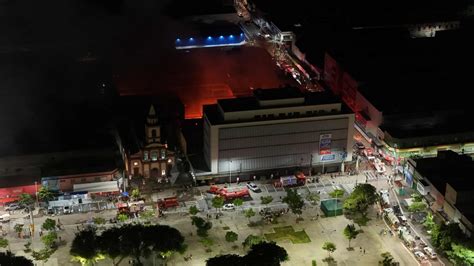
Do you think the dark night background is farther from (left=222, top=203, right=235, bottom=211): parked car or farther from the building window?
(left=222, top=203, right=235, bottom=211): parked car

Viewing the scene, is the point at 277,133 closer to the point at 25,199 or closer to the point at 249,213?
the point at 249,213

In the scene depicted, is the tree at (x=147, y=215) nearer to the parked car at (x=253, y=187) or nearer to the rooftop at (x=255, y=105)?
the parked car at (x=253, y=187)

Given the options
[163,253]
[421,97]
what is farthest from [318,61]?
[163,253]

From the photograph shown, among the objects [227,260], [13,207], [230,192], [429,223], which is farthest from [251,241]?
[13,207]

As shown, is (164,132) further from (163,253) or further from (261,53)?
(261,53)

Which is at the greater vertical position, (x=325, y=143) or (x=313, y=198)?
(x=325, y=143)

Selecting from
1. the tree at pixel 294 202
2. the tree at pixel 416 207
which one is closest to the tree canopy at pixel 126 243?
the tree at pixel 294 202

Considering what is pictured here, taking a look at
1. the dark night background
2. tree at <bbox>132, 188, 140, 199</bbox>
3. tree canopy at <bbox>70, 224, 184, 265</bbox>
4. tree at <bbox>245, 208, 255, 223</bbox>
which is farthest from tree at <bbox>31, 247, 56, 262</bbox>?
tree at <bbox>245, 208, 255, 223</bbox>
